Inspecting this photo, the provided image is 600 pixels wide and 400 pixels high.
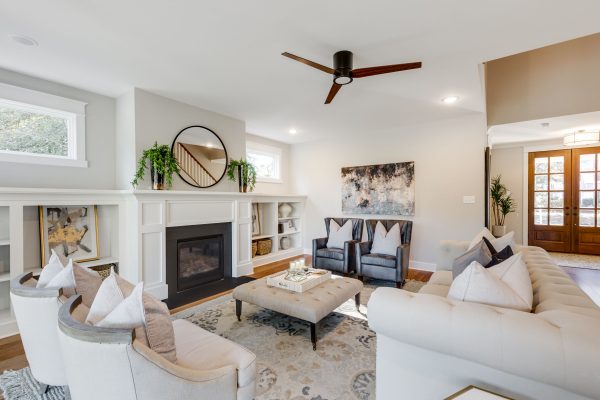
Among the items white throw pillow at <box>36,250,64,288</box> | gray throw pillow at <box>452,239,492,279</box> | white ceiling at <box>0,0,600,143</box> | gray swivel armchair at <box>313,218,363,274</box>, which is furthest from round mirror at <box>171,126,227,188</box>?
gray throw pillow at <box>452,239,492,279</box>

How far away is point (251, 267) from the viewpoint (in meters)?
4.58

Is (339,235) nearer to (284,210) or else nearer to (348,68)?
(284,210)

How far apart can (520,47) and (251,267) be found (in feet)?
14.0

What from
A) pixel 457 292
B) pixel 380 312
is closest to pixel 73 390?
pixel 380 312

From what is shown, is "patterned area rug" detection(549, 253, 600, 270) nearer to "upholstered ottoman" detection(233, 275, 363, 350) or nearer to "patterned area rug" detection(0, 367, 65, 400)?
"upholstered ottoman" detection(233, 275, 363, 350)

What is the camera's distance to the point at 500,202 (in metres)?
6.11

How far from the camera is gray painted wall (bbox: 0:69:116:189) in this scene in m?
2.79

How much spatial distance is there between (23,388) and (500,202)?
7715 mm

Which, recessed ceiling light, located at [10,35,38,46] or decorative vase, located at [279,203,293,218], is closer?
recessed ceiling light, located at [10,35,38,46]

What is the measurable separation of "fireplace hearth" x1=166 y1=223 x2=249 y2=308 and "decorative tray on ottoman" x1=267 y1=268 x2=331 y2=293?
1.29m

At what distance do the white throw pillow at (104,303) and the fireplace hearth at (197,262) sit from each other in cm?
226

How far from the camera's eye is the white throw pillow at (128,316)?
3.33ft

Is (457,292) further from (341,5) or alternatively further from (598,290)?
(598,290)

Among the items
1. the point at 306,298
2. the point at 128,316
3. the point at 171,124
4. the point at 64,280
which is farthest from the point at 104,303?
the point at 171,124
